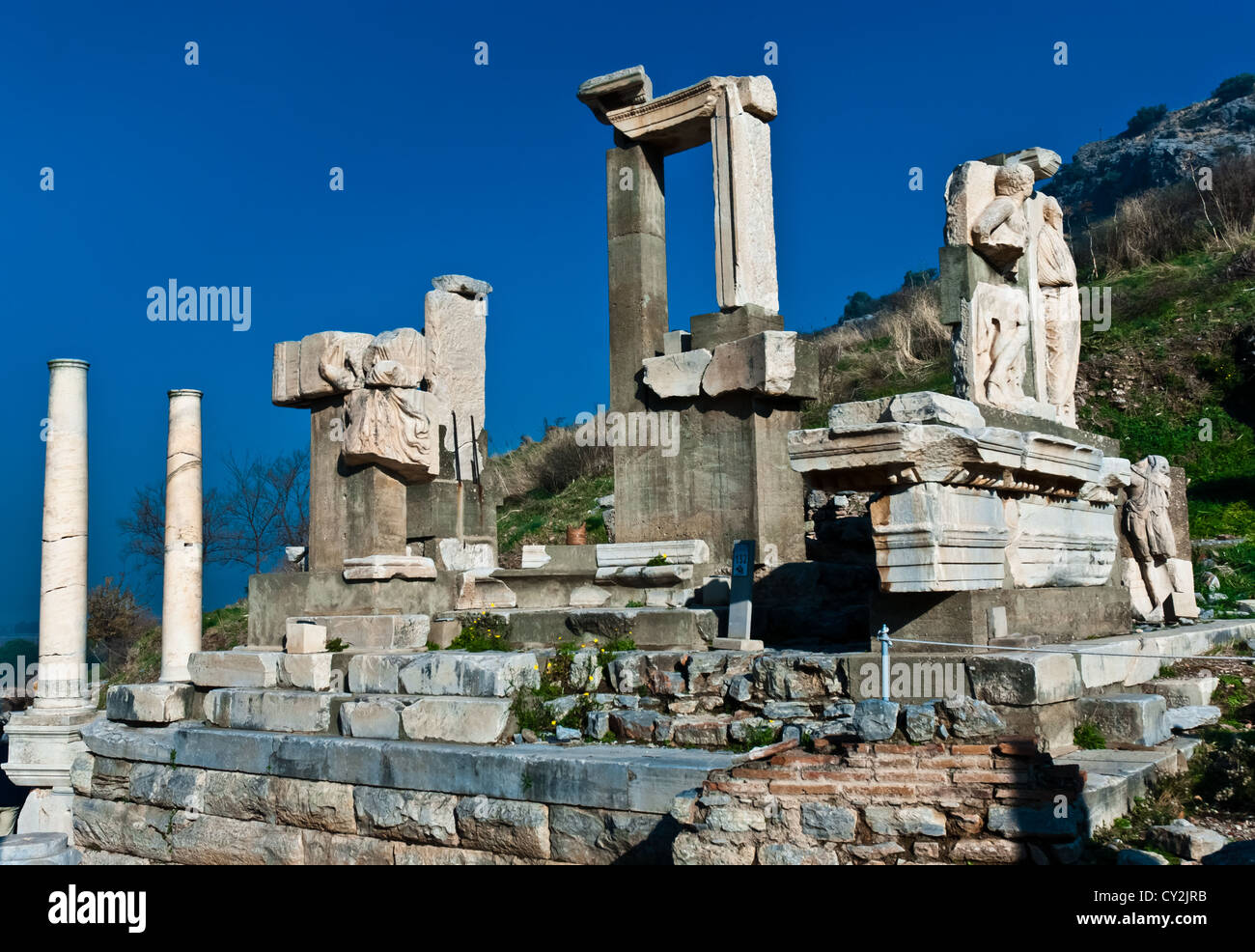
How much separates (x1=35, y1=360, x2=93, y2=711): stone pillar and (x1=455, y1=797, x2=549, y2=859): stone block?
642 cm

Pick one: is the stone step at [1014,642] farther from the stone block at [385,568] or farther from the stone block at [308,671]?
the stone block at [385,568]

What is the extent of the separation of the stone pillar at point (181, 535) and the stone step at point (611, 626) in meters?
3.75

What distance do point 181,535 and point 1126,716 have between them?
8.79 meters

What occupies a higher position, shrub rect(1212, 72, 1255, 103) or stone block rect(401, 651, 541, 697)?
shrub rect(1212, 72, 1255, 103)

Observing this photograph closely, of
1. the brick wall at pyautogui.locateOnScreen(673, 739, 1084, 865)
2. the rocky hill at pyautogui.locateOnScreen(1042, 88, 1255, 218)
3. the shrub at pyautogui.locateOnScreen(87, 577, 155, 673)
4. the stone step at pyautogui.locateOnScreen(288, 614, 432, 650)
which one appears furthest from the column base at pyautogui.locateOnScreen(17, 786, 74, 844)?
the rocky hill at pyautogui.locateOnScreen(1042, 88, 1255, 218)

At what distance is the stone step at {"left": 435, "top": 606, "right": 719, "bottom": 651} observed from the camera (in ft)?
25.5

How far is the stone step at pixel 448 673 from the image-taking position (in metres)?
7.36

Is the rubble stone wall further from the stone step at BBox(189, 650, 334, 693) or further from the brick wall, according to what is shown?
the brick wall

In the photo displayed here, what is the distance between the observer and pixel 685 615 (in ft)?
25.5

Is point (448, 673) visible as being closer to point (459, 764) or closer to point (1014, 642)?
point (459, 764)
